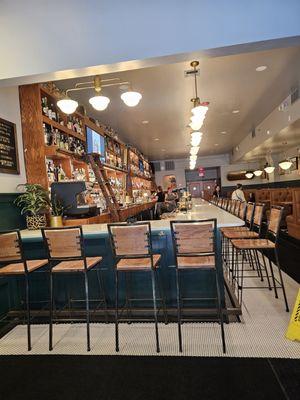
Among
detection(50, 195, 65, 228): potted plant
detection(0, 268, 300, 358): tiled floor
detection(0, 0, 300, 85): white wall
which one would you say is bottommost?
detection(0, 268, 300, 358): tiled floor

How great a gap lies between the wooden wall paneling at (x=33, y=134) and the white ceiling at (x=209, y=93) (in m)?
0.99

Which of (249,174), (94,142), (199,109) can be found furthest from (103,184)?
(249,174)

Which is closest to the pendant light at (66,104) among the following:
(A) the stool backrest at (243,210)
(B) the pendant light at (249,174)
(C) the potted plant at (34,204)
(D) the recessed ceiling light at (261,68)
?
(C) the potted plant at (34,204)

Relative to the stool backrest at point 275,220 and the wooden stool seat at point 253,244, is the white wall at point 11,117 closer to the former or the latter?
the wooden stool seat at point 253,244

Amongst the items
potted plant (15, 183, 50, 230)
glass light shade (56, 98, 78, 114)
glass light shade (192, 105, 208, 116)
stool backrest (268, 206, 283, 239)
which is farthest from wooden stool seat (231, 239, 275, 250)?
glass light shade (56, 98, 78, 114)

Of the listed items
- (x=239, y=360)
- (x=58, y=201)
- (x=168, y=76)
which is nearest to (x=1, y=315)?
(x=58, y=201)

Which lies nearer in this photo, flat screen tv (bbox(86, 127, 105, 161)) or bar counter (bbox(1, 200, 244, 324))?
bar counter (bbox(1, 200, 244, 324))

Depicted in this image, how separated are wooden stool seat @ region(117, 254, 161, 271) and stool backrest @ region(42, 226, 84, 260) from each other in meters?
0.39

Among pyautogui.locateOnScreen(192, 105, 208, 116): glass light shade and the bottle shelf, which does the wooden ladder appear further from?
pyautogui.locateOnScreen(192, 105, 208, 116): glass light shade

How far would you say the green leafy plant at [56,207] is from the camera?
3.68 meters

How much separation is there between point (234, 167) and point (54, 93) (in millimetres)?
12395

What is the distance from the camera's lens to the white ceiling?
432 cm

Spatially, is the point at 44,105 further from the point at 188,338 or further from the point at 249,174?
the point at 249,174

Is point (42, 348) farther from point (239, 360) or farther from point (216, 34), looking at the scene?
point (216, 34)
